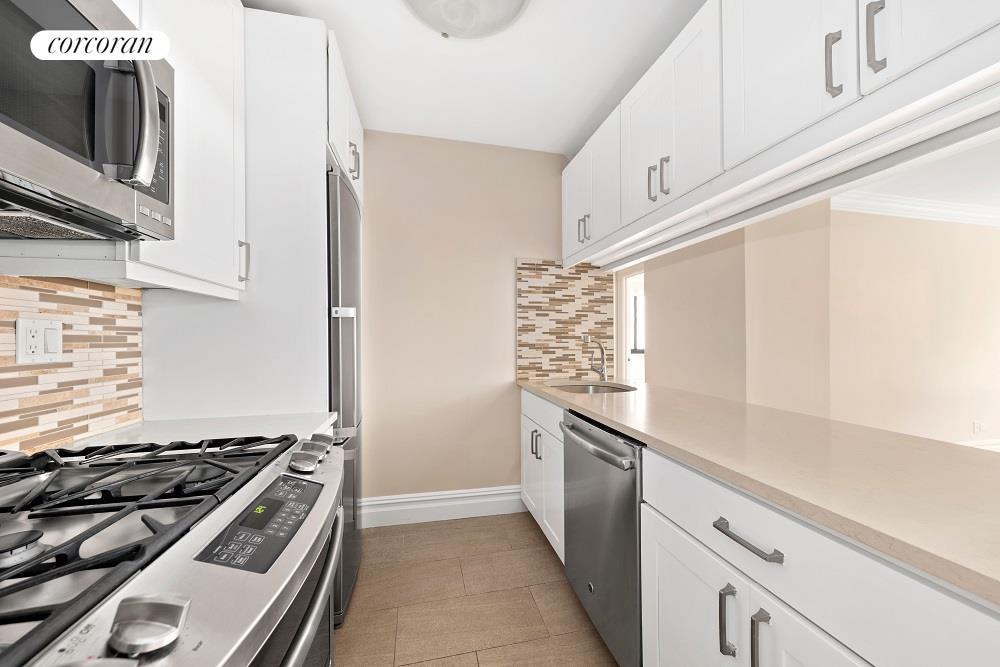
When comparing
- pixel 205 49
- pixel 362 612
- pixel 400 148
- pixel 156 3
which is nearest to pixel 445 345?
pixel 400 148

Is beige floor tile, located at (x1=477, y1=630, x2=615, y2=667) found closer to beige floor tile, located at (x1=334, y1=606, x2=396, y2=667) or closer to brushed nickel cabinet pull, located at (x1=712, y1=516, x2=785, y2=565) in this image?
beige floor tile, located at (x1=334, y1=606, x2=396, y2=667)

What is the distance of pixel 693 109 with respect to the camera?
1458 mm

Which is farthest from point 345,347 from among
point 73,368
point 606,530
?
point 606,530

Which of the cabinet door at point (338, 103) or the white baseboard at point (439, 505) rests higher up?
the cabinet door at point (338, 103)

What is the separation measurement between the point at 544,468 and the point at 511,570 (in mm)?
538

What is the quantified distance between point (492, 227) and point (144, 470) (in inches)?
91.6

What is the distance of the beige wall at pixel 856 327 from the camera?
1.97m

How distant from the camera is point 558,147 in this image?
2871 millimetres

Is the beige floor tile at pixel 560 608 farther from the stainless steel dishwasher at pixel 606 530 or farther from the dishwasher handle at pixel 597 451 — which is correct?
the dishwasher handle at pixel 597 451

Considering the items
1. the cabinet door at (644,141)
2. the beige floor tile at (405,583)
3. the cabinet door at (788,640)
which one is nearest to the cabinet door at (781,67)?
the cabinet door at (644,141)

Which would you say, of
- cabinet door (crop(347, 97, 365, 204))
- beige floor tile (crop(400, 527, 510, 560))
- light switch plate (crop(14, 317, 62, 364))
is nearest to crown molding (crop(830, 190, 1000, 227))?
cabinet door (crop(347, 97, 365, 204))

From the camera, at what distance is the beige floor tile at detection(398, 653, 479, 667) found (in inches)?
59.4

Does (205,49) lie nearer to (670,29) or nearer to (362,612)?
(670,29)

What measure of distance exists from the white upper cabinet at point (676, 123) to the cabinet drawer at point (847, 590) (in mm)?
1063
